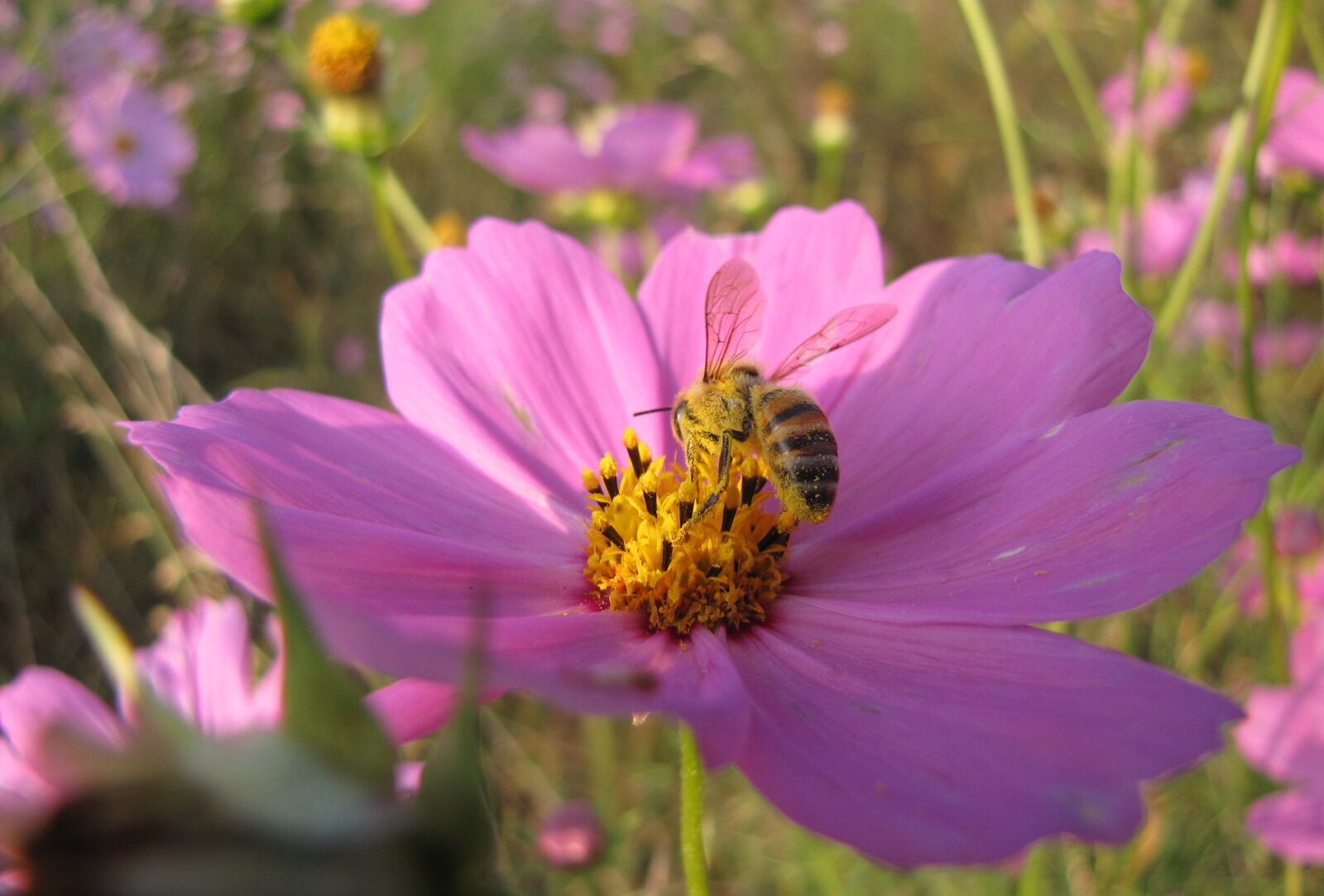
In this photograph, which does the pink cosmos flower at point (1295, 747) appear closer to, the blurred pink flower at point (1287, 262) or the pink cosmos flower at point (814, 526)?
the pink cosmos flower at point (814, 526)

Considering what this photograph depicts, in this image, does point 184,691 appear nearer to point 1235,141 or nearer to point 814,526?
point 814,526

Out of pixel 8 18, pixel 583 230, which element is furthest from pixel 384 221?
pixel 583 230

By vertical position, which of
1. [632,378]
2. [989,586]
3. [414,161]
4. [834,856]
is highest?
[414,161]

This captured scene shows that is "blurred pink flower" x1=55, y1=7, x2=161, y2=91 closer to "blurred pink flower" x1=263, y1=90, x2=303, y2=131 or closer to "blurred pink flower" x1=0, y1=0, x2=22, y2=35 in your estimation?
"blurred pink flower" x1=0, y1=0, x2=22, y2=35

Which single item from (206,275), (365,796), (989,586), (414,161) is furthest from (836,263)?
(414,161)

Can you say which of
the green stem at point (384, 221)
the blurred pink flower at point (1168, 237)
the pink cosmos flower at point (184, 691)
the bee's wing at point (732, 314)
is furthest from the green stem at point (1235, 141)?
the blurred pink flower at point (1168, 237)

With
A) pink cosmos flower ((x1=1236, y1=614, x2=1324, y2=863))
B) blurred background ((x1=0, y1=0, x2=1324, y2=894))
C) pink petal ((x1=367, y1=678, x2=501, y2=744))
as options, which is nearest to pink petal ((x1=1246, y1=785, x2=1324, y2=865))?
pink cosmos flower ((x1=1236, y1=614, x2=1324, y2=863))

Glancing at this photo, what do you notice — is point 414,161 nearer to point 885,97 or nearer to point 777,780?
point 885,97
